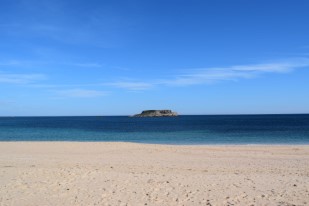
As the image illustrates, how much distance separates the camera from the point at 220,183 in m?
10.2

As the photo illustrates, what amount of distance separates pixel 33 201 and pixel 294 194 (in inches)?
283

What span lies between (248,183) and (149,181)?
3.26 metres

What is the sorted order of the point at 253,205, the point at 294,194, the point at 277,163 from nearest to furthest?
the point at 253,205
the point at 294,194
the point at 277,163

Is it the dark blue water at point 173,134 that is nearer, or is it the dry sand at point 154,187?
the dry sand at point 154,187

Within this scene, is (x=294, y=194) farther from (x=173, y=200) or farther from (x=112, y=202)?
(x=112, y=202)

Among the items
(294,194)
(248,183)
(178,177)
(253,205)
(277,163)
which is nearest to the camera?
(253,205)

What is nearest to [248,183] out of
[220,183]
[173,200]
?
[220,183]

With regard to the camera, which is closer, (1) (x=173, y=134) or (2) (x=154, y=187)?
(2) (x=154, y=187)

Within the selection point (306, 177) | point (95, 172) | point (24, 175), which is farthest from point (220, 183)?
point (24, 175)

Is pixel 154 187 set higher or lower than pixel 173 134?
higher

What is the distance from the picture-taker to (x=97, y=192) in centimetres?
915

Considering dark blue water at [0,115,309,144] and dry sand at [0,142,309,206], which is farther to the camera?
dark blue water at [0,115,309,144]

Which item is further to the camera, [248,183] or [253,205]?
[248,183]

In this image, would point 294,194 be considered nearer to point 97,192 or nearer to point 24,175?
point 97,192
